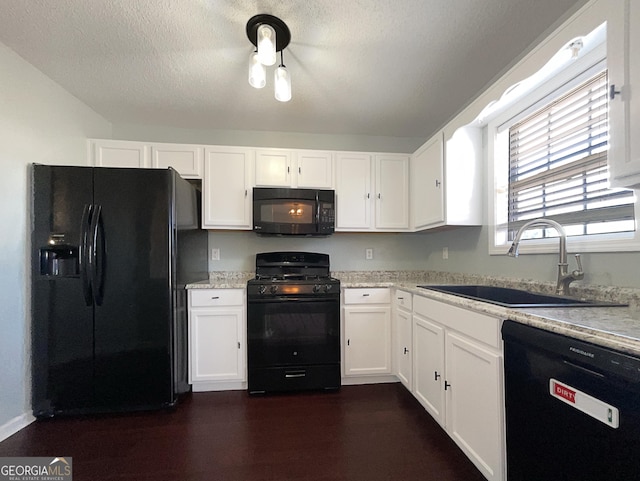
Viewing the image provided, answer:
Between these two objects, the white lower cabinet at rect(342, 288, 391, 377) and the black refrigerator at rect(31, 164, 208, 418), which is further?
the white lower cabinet at rect(342, 288, 391, 377)

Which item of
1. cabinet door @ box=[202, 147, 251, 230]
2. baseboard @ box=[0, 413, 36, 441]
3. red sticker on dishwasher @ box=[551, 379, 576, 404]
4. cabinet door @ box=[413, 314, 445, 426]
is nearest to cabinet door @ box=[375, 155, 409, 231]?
cabinet door @ box=[413, 314, 445, 426]

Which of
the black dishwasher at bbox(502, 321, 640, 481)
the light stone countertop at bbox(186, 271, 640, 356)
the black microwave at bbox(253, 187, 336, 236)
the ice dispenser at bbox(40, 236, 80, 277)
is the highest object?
the black microwave at bbox(253, 187, 336, 236)

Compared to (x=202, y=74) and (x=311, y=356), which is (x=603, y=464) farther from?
(x=202, y=74)

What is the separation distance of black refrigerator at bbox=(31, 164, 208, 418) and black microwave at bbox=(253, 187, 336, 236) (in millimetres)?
754

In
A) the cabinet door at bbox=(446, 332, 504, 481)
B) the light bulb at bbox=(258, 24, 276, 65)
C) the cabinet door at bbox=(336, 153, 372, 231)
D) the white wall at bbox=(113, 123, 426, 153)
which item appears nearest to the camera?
the cabinet door at bbox=(446, 332, 504, 481)

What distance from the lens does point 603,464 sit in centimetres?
77

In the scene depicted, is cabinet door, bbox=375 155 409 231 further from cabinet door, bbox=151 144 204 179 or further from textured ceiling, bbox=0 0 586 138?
cabinet door, bbox=151 144 204 179

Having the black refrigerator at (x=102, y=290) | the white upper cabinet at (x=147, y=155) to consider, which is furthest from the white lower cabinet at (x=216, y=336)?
the white upper cabinet at (x=147, y=155)

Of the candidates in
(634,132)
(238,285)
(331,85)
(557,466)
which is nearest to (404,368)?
(557,466)

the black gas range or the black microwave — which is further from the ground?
the black microwave

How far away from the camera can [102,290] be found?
1931 millimetres

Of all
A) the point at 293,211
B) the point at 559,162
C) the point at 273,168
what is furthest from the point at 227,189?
the point at 559,162

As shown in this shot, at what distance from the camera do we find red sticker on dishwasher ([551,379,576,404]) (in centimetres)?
85

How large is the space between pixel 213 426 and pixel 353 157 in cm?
247
